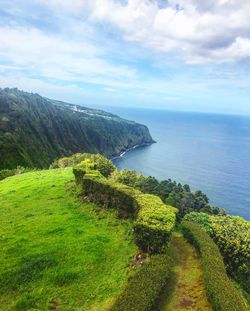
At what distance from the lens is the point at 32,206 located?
32.4 meters

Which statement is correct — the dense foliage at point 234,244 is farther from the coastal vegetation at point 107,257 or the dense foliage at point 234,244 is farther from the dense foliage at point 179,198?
the dense foliage at point 179,198

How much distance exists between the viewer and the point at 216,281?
20.3m

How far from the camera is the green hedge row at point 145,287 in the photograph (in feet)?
55.0

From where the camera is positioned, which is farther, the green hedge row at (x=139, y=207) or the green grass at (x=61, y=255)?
the green hedge row at (x=139, y=207)

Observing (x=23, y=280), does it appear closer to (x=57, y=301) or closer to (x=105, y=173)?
(x=57, y=301)

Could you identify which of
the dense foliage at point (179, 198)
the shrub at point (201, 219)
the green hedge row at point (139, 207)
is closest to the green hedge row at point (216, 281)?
the green hedge row at point (139, 207)

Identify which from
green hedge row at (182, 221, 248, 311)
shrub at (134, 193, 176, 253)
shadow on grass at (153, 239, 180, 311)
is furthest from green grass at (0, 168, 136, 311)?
green hedge row at (182, 221, 248, 311)

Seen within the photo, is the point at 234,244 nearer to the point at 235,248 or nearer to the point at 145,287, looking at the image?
the point at 235,248

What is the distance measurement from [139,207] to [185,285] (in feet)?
24.7

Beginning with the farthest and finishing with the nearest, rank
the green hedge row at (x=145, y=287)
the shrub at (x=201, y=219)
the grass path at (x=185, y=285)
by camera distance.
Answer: the shrub at (x=201, y=219), the grass path at (x=185, y=285), the green hedge row at (x=145, y=287)

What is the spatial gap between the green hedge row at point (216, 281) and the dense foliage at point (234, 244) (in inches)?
359

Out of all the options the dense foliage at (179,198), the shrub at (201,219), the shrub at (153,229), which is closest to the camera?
the shrub at (153,229)

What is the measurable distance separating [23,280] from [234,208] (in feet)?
402

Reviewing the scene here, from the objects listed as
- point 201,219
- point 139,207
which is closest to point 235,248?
point 201,219
